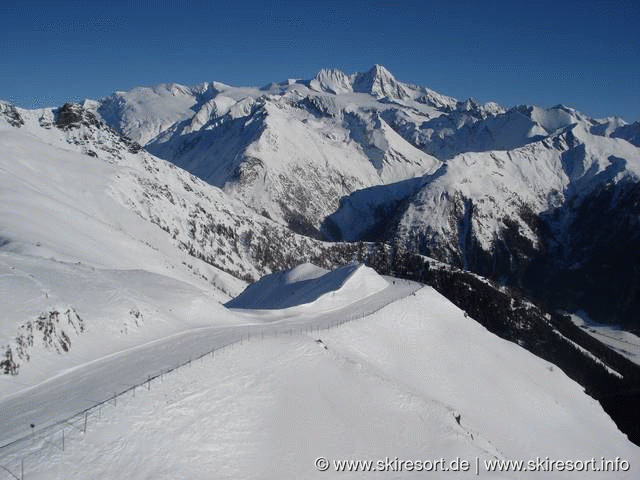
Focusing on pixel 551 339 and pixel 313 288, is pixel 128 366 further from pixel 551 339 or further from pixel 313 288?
pixel 551 339

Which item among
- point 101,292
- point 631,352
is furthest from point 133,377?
point 631,352

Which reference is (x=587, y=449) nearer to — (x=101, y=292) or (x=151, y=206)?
(x=101, y=292)

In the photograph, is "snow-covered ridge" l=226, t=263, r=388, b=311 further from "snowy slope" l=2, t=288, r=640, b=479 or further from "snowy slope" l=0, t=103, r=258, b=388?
"snowy slope" l=0, t=103, r=258, b=388

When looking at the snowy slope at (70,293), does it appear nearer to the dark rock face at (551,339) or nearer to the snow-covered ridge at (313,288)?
the snow-covered ridge at (313,288)

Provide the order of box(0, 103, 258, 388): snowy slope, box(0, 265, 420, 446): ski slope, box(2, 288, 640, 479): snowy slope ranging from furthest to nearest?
box(0, 103, 258, 388): snowy slope → box(0, 265, 420, 446): ski slope → box(2, 288, 640, 479): snowy slope

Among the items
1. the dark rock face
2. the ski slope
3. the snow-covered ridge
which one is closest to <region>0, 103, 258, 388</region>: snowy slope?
the ski slope

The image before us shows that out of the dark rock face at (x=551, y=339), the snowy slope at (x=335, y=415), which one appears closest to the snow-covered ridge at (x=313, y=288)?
the snowy slope at (x=335, y=415)

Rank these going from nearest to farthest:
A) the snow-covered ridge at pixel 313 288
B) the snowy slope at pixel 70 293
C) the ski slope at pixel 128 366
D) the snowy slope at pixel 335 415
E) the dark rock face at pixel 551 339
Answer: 1. the snowy slope at pixel 335 415
2. the ski slope at pixel 128 366
3. the snowy slope at pixel 70 293
4. the snow-covered ridge at pixel 313 288
5. the dark rock face at pixel 551 339

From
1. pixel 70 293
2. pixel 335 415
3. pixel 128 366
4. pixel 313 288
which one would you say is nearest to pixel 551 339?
pixel 313 288

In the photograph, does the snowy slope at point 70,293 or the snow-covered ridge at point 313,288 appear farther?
the snow-covered ridge at point 313,288
